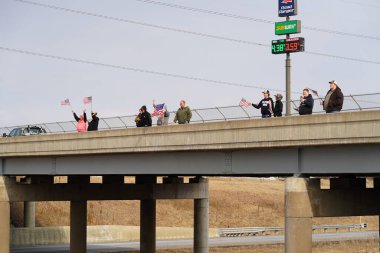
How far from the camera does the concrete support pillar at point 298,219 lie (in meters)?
29.6

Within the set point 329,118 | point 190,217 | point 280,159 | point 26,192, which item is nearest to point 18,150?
point 26,192

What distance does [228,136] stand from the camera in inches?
1267

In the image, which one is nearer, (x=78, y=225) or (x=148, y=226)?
(x=78, y=225)

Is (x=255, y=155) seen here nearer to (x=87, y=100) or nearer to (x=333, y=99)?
(x=333, y=99)

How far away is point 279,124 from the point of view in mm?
29906

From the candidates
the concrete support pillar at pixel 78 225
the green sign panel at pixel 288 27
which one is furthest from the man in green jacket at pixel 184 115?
the concrete support pillar at pixel 78 225

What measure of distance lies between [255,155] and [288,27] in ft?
23.3

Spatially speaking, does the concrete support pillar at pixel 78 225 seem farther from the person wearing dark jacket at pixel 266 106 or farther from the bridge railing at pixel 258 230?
the bridge railing at pixel 258 230

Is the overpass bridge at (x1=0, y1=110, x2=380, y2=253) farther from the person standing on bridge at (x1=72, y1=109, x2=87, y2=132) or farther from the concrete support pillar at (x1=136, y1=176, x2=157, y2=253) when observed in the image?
the concrete support pillar at (x1=136, y1=176, x2=157, y2=253)

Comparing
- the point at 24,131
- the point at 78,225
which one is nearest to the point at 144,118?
the point at 78,225

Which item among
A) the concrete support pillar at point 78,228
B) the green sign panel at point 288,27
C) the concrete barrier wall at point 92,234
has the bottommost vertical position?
the concrete barrier wall at point 92,234

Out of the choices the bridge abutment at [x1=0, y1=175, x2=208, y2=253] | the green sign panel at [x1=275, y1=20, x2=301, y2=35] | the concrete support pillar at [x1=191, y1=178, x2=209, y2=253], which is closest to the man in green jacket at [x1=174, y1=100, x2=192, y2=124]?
the green sign panel at [x1=275, y1=20, x2=301, y2=35]

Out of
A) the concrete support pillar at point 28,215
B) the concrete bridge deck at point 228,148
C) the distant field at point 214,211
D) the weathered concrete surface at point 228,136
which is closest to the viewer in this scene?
the weathered concrete surface at point 228,136

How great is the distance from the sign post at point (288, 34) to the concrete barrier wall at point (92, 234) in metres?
41.2
